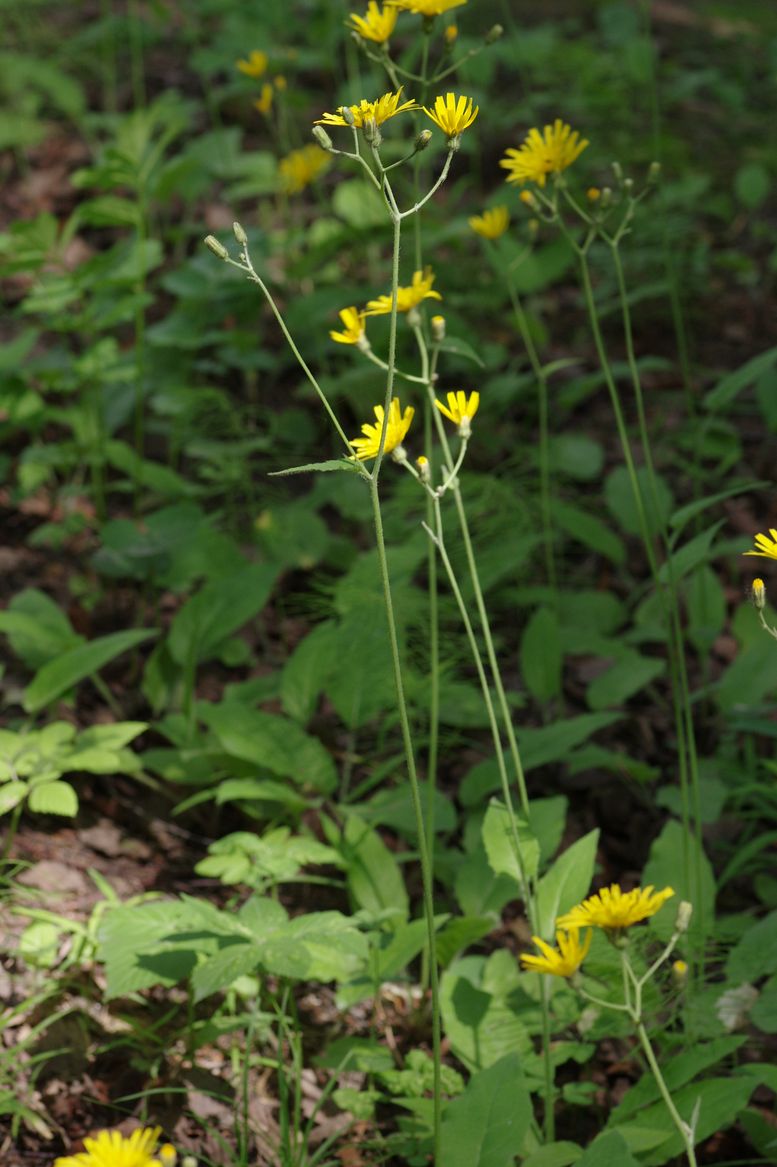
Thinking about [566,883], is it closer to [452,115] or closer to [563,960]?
[563,960]

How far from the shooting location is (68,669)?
2105mm

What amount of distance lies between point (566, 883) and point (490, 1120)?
0.39m

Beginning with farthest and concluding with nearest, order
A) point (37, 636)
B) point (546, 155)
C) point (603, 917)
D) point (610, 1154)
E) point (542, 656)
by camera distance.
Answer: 1. point (542, 656)
2. point (37, 636)
3. point (546, 155)
4. point (610, 1154)
5. point (603, 917)

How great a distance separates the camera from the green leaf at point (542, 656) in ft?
7.70

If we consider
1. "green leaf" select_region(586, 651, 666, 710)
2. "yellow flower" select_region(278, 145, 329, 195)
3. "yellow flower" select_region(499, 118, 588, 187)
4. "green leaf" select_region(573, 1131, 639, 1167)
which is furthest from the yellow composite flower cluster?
"yellow flower" select_region(278, 145, 329, 195)

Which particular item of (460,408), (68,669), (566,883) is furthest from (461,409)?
(68,669)

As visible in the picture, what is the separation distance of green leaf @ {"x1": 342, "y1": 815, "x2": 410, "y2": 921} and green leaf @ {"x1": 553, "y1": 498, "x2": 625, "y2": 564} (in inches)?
40.7

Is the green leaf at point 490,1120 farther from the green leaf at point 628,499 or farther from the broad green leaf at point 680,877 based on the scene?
the green leaf at point 628,499

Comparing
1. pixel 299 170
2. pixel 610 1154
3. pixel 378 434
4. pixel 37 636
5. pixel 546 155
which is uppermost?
pixel 546 155

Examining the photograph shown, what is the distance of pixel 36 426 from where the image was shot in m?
2.75

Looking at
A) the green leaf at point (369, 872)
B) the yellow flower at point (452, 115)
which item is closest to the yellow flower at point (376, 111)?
the yellow flower at point (452, 115)

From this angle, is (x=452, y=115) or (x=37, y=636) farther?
(x=37, y=636)

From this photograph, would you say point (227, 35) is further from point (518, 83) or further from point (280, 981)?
point (280, 981)

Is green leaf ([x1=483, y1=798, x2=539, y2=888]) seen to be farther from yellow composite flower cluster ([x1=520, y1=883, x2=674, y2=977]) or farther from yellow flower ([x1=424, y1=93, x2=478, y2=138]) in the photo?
yellow flower ([x1=424, y1=93, x2=478, y2=138])
